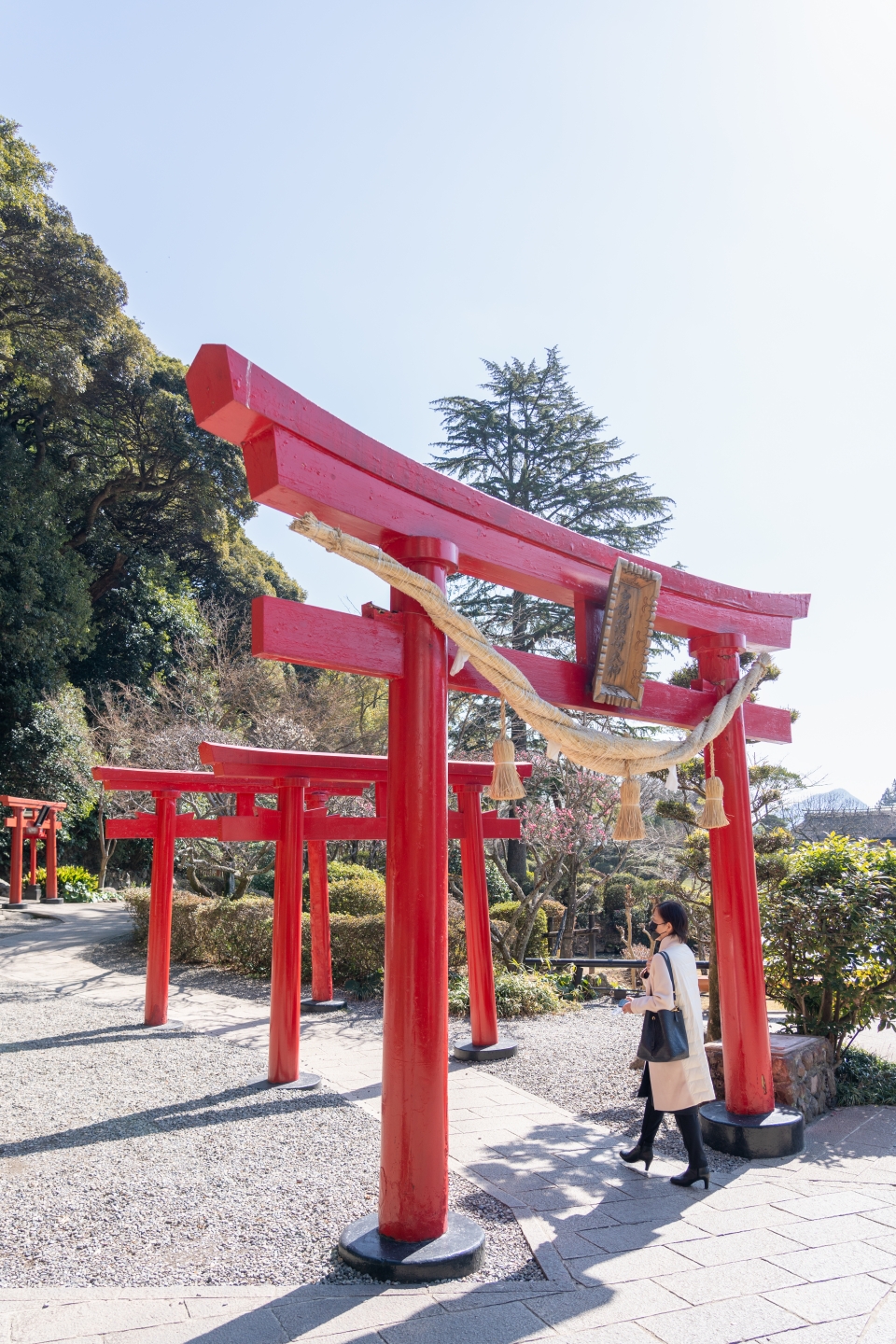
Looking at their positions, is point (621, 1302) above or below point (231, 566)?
below

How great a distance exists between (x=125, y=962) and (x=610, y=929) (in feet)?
33.5

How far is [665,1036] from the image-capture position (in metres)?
3.85

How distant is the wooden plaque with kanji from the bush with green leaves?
2.70m

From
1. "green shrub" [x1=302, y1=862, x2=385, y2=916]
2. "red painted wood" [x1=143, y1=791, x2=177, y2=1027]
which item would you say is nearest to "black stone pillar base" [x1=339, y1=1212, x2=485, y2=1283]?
"red painted wood" [x1=143, y1=791, x2=177, y2=1027]

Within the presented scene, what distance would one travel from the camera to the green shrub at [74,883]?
17547mm

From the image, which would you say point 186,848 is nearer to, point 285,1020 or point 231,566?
point 285,1020

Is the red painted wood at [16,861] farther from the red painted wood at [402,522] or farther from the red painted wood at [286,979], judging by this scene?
the red painted wood at [402,522]

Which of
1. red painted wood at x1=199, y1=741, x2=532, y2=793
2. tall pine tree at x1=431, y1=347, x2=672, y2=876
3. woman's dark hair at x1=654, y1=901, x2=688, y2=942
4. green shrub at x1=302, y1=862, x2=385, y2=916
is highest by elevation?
tall pine tree at x1=431, y1=347, x2=672, y2=876

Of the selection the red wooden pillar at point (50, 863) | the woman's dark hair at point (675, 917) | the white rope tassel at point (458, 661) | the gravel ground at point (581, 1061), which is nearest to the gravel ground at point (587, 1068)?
the gravel ground at point (581, 1061)

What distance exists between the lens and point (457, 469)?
1862 cm

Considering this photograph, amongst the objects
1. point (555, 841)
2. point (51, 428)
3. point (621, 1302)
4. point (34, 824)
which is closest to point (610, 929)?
point (555, 841)

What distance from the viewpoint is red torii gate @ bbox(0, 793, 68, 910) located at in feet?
51.5

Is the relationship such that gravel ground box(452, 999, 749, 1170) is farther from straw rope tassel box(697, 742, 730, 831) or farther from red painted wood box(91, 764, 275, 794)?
red painted wood box(91, 764, 275, 794)

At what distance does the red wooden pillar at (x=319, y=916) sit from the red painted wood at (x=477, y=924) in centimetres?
177
